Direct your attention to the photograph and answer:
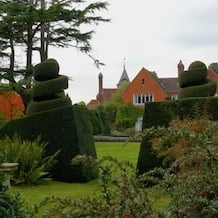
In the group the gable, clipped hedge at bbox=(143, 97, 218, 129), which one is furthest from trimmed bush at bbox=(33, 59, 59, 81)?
the gable

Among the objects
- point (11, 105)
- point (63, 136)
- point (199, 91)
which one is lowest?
point (63, 136)

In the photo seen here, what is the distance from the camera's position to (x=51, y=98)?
14203 millimetres

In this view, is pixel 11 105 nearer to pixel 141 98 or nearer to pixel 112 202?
pixel 112 202

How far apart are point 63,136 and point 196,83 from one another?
356 cm

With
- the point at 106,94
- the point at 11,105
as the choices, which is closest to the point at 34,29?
the point at 11,105

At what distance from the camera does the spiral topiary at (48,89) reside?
13.8m

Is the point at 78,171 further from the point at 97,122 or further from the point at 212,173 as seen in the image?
the point at 97,122

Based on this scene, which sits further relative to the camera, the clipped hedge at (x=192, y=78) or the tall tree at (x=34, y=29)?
the tall tree at (x=34, y=29)

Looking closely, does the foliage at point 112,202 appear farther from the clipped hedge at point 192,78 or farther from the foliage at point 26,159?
the clipped hedge at point 192,78

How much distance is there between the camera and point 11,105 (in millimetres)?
24109

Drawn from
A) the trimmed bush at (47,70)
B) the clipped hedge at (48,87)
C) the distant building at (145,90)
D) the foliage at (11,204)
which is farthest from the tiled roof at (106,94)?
the foliage at (11,204)

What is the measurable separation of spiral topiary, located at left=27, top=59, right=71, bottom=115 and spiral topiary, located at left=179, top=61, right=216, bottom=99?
365 cm

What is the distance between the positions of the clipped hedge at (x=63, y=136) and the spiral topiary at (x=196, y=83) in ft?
8.45

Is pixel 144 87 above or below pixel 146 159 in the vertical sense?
above
